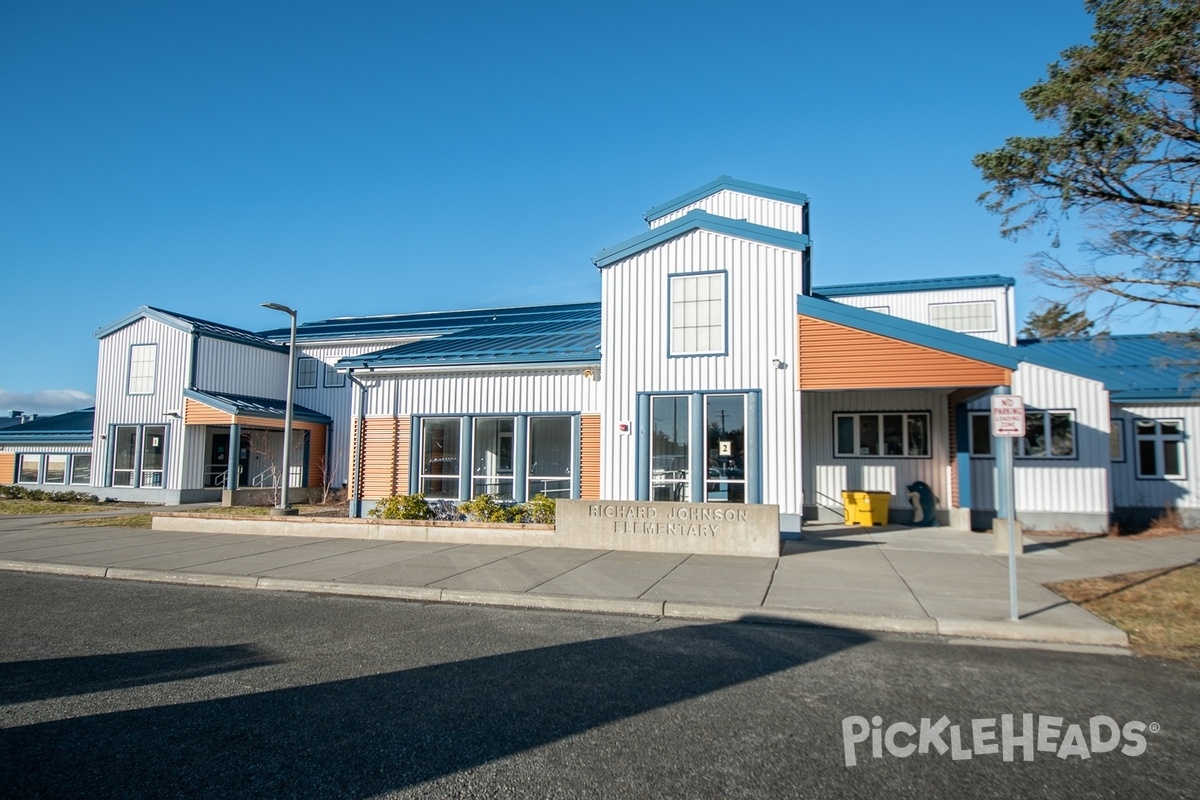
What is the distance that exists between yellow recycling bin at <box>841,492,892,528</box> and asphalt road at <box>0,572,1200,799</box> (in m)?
10.3

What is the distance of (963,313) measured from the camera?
73.6 feet

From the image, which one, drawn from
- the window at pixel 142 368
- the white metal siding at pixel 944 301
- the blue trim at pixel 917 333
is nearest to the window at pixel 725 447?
the blue trim at pixel 917 333

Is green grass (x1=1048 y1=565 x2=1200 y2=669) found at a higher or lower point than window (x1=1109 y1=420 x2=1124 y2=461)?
lower

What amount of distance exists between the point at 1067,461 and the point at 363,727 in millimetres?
17860

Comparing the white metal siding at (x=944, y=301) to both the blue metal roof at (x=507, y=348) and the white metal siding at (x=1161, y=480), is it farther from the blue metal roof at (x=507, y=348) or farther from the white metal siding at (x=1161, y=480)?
the blue metal roof at (x=507, y=348)

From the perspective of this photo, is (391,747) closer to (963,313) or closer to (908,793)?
(908,793)

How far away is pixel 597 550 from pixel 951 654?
700 cm

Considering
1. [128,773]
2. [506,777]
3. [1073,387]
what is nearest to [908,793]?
[506,777]

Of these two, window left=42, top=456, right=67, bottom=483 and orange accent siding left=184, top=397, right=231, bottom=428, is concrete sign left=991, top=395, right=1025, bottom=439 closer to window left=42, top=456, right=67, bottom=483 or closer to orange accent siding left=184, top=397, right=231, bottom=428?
orange accent siding left=184, top=397, right=231, bottom=428

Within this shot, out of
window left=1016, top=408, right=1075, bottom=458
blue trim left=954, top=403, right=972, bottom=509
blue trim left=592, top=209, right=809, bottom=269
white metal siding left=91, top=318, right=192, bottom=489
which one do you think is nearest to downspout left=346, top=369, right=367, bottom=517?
blue trim left=592, top=209, right=809, bottom=269

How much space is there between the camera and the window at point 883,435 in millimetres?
A: 18234

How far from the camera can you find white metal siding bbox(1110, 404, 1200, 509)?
18188 mm

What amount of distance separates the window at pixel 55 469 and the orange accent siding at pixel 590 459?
87.5 ft

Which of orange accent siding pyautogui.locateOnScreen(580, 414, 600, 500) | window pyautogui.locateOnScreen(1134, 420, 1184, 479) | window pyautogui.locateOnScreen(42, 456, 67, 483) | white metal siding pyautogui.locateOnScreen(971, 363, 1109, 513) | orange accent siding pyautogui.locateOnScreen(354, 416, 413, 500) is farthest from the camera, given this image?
window pyautogui.locateOnScreen(42, 456, 67, 483)
